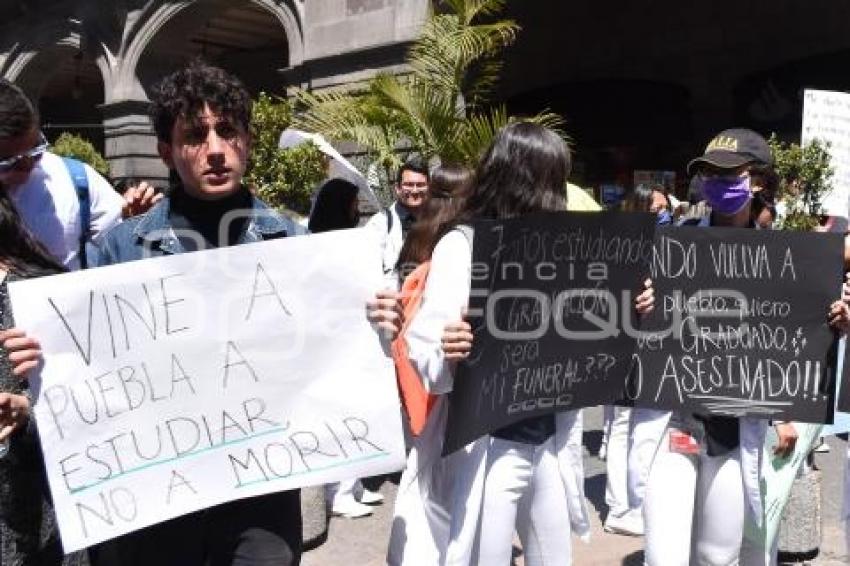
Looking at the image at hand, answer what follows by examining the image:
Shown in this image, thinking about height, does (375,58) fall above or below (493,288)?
above

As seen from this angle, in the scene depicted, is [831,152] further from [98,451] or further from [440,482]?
[98,451]

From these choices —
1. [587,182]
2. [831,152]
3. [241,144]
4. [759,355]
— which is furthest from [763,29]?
[241,144]

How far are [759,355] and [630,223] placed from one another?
2.32 feet

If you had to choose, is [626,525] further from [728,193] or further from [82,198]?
[82,198]

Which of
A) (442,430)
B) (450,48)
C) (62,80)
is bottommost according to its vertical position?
(442,430)

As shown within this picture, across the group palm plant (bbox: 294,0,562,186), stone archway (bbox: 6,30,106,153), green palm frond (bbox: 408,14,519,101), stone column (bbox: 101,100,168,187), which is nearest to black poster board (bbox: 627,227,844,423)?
palm plant (bbox: 294,0,562,186)

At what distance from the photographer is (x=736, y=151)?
3133 millimetres

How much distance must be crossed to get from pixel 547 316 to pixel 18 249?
1.53 metres

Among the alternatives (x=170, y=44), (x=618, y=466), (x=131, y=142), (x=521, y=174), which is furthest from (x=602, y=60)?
(x=521, y=174)

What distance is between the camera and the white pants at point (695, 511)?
299 centimetres

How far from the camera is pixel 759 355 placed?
3.05m

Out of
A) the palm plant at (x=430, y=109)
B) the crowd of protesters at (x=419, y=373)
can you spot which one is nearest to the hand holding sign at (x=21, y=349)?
the crowd of protesters at (x=419, y=373)

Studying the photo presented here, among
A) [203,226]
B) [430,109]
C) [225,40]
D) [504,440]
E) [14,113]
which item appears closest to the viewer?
[203,226]

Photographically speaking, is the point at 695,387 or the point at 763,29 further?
the point at 763,29
